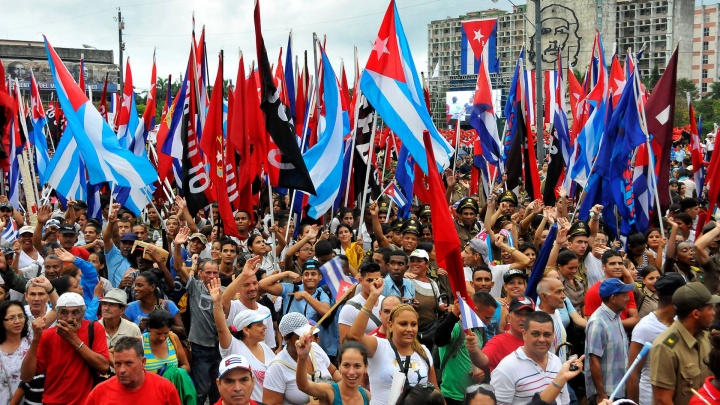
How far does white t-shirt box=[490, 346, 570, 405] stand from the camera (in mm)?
5613

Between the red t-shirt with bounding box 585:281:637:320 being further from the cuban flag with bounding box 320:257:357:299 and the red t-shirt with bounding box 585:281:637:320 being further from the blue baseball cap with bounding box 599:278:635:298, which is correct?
the cuban flag with bounding box 320:257:357:299

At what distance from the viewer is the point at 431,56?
14588 centimetres

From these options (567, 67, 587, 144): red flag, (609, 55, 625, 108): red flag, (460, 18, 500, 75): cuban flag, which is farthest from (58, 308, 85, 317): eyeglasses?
(460, 18, 500, 75): cuban flag

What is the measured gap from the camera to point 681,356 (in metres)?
5.54

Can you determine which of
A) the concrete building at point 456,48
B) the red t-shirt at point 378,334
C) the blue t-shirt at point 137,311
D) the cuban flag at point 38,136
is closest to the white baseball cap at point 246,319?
the red t-shirt at point 378,334

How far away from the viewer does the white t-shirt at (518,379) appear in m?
5.61

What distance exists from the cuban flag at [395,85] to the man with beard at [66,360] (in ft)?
12.9

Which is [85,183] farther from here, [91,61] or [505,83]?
[91,61]

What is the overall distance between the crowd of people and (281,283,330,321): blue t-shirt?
1cm

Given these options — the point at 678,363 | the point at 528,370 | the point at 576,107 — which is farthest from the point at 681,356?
the point at 576,107

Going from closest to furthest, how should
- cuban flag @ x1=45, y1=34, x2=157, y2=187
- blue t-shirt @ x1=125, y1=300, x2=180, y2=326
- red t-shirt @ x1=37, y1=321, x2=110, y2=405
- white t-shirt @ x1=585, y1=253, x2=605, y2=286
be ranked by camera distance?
1. red t-shirt @ x1=37, y1=321, x2=110, y2=405
2. blue t-shirt @ x1=125, y1=300, x2=180, y2=326
3. white t-shirt @ x1=585, y1=253, x2=605, y2=286
4. cuban flag @ x1=45, y1=34, x2=157, y2=187

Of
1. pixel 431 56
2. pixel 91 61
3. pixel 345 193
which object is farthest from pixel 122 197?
A: pixel 431 56

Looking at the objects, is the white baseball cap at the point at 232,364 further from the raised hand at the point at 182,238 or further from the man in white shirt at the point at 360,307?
the raised hand at the point at 182,238

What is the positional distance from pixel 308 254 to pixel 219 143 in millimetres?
2963
